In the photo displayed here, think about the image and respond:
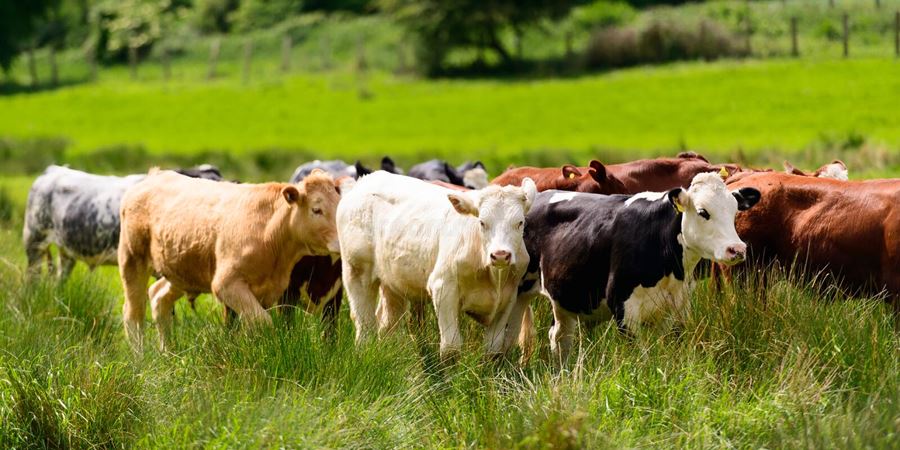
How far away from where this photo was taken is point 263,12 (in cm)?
7269

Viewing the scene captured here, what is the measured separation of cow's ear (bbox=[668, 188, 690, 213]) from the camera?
33.6 ft

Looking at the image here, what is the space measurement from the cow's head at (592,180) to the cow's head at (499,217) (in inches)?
113

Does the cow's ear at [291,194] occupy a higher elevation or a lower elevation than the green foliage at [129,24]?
higher

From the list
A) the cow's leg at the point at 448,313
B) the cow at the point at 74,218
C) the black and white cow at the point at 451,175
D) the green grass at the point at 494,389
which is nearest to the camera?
the green grass at the point at 494,389

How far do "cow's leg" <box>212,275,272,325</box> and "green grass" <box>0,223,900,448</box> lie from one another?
0.50m

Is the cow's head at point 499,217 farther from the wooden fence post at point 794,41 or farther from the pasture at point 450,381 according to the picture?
the wooden fence post at point 794,41

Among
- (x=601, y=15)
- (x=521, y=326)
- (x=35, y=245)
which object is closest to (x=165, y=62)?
(x=601, y=15)

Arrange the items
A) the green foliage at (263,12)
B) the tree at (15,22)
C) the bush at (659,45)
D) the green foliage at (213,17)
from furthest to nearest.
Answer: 1. the green foliage at (213,17)
2. the green foliage at (263,12)
3. the tree at (15,22)
4. the bush at (659,45)

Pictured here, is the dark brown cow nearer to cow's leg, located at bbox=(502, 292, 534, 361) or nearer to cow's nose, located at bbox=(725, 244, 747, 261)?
cow's leg, located at bbox=(502, 292, 534, 361)

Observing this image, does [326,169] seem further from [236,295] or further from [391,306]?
[391,306]

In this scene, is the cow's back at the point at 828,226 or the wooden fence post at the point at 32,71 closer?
the cow's back at the point at 828,226

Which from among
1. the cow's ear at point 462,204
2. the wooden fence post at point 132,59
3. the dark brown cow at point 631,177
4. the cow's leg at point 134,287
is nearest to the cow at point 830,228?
the dark brown cow at point 631,177

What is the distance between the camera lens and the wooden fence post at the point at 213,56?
204ft

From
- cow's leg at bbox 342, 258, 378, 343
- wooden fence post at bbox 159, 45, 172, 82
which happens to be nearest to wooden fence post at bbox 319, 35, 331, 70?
A: wooden fence post at bbox 159, 45, 172, 82
